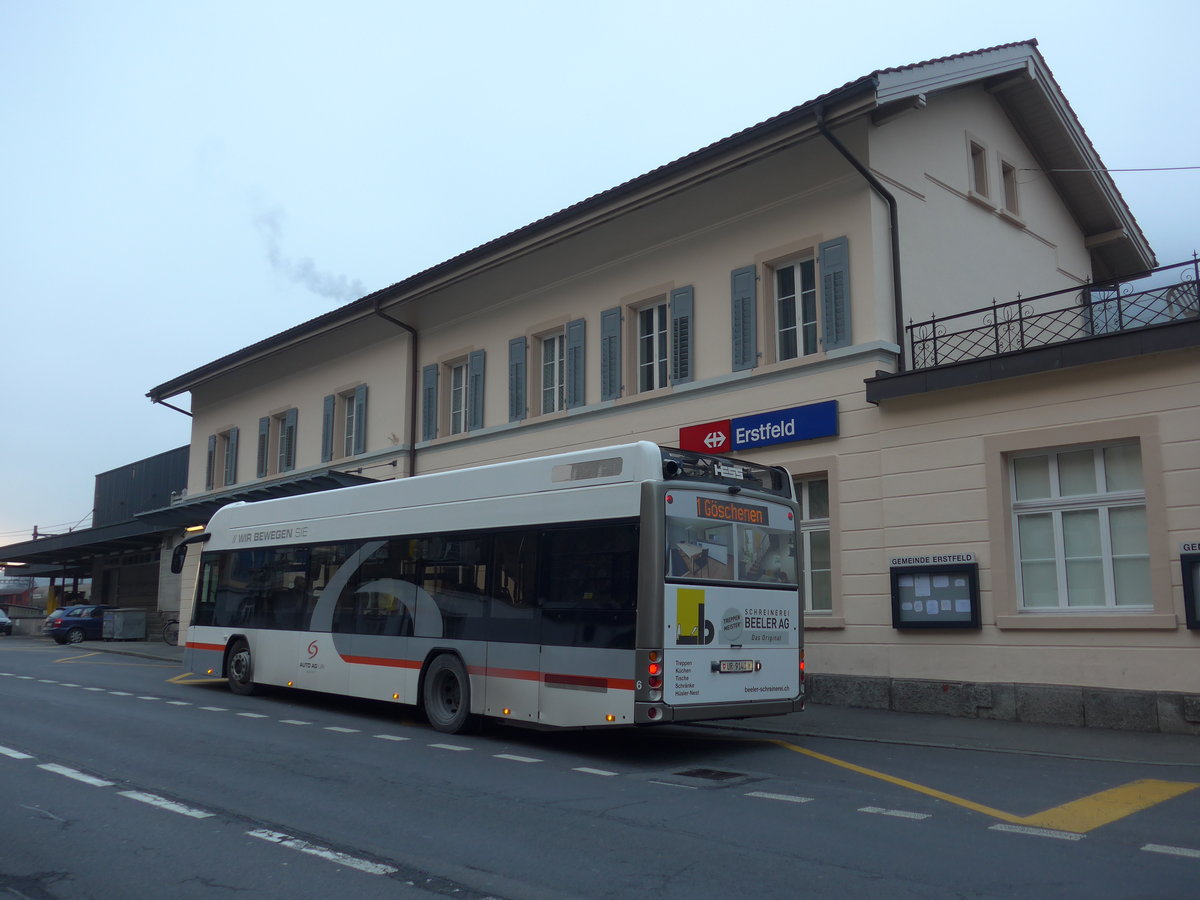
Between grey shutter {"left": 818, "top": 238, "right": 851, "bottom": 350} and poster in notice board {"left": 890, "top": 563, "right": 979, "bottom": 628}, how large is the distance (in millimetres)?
3455

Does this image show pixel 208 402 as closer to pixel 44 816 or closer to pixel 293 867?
pixel 44 816

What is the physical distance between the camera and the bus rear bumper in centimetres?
980

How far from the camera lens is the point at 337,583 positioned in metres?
14.3

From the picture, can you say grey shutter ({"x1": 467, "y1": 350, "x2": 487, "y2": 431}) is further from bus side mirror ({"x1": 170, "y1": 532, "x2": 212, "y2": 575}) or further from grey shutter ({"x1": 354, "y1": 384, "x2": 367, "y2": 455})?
bus side mirror ({"x1": 170, "y1": 532, "x2": 212, "y2": 575})

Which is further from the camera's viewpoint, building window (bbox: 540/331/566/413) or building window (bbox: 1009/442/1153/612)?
building window (bbox: 540/331/566/413)

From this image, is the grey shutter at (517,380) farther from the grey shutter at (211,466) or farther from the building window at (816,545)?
the grey shutter at (211,466)

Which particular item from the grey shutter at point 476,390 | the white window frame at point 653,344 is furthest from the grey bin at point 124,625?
the white window frame at point 653,344

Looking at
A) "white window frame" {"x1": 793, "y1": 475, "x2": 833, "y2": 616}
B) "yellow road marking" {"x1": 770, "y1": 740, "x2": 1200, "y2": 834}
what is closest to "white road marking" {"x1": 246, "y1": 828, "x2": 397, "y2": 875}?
"yellow road marking" {"x1": 770, "y1": 740, "x2": 1200, "y2": 834}

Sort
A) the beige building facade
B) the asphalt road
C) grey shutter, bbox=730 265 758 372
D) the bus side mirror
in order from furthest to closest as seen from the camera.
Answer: the bus side mirror
grey shutter, bbox=730 265 758 372
the beige building facade
the asphalt road

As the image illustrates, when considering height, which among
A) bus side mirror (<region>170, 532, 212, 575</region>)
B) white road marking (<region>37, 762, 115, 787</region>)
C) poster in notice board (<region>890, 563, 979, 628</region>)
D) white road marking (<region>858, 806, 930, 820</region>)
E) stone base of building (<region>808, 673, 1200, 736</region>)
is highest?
bus side mirror (<region>170, 532, 212, 575</region>)

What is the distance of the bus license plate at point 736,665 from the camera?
1055cm

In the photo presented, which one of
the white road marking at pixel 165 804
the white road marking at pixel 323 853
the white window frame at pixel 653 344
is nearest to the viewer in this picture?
the white road marking at pixel 323 853

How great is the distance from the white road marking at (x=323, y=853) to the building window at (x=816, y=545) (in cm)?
996

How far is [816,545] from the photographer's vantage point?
1572cm
